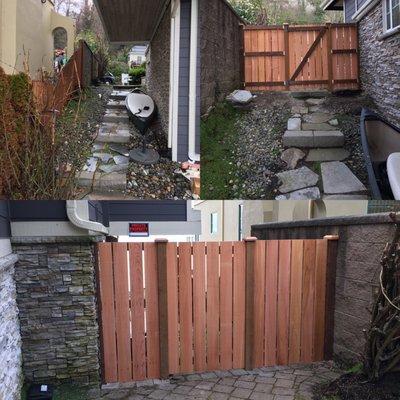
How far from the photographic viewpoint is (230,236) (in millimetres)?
4652

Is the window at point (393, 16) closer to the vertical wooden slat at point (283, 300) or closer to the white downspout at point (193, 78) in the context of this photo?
the white downspout at point (193, 78)

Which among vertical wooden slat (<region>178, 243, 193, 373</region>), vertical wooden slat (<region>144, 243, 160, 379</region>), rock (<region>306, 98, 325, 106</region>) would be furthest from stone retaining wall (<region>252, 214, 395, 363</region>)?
rock (<region>306, 98, 325, 106</region>)

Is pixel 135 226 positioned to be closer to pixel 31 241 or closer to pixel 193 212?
pixel 193 212

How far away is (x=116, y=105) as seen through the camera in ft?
8.54

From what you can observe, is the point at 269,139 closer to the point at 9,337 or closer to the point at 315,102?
the point at 315,102

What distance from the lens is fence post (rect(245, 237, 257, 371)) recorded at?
412 centimetres

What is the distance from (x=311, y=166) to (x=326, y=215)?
3.70 feet

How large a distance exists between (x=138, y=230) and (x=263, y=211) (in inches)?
40.8

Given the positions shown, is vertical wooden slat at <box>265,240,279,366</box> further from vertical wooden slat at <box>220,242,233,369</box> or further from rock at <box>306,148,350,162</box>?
rock at <box>306,148,350,162</box>

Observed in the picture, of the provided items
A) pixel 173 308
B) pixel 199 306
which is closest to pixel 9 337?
pixel 173 308

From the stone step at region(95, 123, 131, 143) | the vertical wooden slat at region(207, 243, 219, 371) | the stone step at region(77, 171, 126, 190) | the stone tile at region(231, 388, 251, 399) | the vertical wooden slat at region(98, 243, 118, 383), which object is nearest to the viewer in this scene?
the stone step at region(77, 171, 126, 190)

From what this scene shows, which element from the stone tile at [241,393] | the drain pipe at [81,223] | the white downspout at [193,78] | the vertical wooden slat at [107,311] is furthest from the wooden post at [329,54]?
the stone tile at [241,393]

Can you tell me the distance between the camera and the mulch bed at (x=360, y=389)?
3227 mm

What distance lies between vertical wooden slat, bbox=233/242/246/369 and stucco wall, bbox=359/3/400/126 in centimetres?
216
